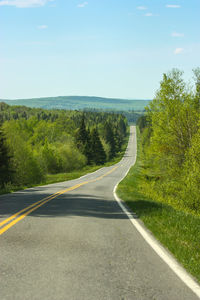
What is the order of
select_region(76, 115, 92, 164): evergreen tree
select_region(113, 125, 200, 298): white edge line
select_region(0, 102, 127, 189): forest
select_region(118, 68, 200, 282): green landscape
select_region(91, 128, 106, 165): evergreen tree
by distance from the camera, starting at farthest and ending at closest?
1. select_region(91, 128, 106, 165): evergreen tree
2. select_region(76, 115, 92, 164): evergreen tree
3. select_region(0, 102, 127, 189): forest
4. select_region(118, 68, 200, 282): green landscape
5. select_region(113, 125, 200, 298): white edge line

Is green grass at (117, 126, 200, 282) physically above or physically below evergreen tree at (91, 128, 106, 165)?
above

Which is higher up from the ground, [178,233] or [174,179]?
[178,233]

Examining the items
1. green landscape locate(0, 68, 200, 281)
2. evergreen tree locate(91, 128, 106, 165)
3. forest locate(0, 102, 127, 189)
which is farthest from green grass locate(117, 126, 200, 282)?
evergreen tree locate(91, 128, 106, 165)

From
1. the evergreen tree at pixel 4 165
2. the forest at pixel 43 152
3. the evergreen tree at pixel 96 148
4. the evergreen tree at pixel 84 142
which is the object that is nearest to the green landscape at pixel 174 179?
the forest at pixel 43 152

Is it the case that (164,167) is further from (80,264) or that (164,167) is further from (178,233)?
(80,264)

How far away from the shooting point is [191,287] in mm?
4027

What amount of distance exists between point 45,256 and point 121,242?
5.97ft

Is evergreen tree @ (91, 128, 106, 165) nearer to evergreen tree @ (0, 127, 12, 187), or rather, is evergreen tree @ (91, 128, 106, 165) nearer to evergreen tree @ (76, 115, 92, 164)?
evergreen tree @ (76, 115, 92, 164)

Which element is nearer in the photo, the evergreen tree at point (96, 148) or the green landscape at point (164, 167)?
the green landscape at point (164, 167)

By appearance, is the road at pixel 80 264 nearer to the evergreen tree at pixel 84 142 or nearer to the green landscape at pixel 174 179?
the green landscape at pixel 174 179

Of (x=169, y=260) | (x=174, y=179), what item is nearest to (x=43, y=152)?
(x=174, y=179)

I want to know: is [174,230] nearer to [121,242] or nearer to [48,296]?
[121,242]

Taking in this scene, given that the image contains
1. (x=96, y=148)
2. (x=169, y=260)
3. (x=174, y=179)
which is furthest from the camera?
(x=96, y=148)

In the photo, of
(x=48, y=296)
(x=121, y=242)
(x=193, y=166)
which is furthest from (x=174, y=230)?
(x=193, y=166)
